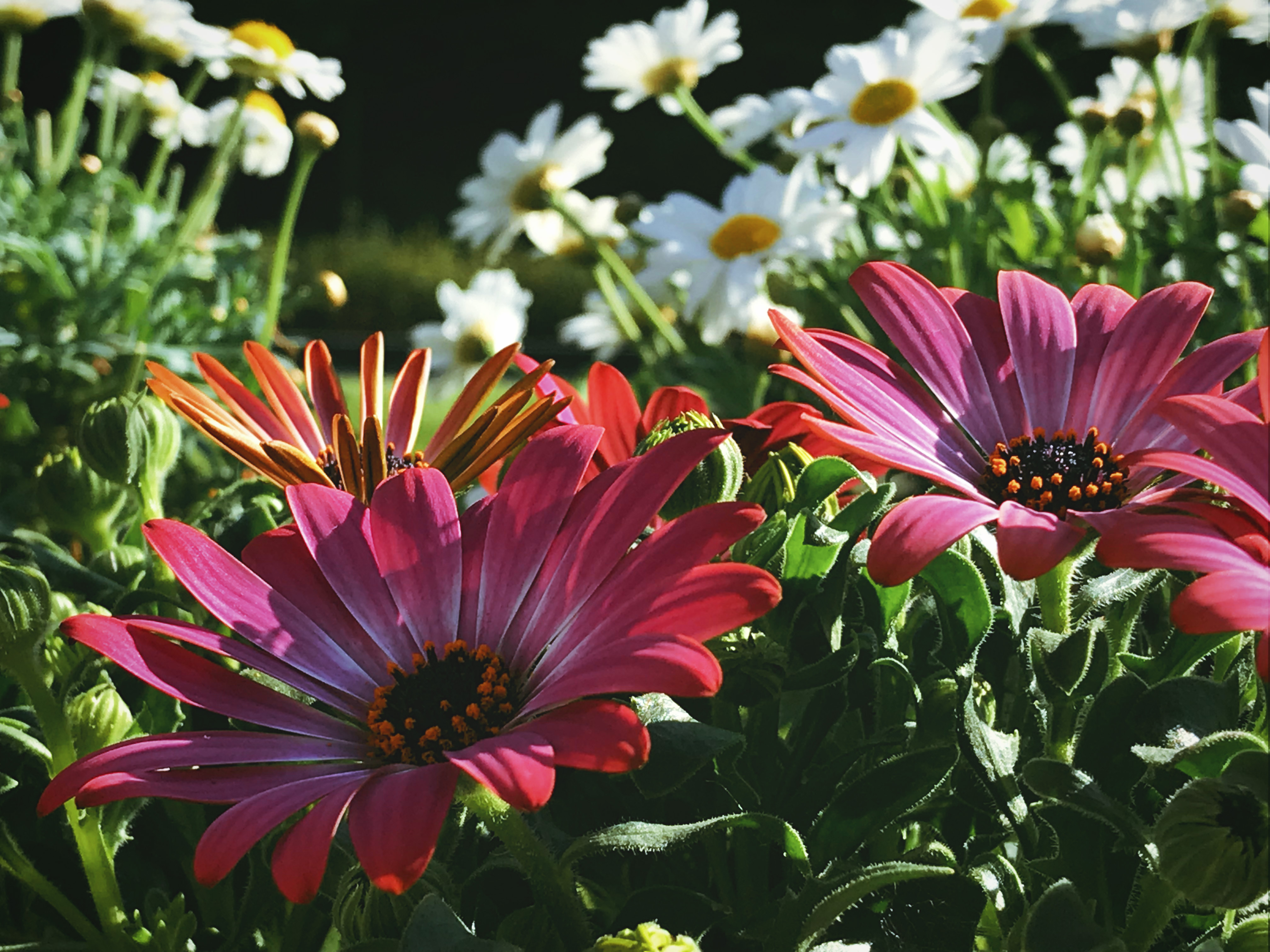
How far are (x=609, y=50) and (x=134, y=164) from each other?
6855mm

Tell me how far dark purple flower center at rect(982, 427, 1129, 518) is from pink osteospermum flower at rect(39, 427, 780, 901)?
0.18 metres

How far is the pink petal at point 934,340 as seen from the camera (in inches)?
21.3

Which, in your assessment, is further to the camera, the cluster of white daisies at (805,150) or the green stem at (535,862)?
the cluster of white daisies at (805,150)

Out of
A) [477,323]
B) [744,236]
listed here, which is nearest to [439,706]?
[744,236]

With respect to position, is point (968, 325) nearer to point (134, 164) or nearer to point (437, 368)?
point (437, 368)

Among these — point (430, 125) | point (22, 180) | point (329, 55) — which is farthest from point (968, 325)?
point (430, 125)

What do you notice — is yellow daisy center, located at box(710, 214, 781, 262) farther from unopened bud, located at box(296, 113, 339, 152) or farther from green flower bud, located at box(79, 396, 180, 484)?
green flower bud, located at box(79, 396, 180, 484)

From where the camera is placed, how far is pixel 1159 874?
418 mm

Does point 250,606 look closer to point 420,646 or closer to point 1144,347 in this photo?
point 420,646

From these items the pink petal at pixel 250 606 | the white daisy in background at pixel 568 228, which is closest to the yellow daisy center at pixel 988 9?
the white daisy in background at pixel 568 228

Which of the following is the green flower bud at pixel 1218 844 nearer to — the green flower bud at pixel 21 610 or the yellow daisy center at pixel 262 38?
the green flower bud at pixel 21 610

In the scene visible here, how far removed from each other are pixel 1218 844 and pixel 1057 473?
209 mm

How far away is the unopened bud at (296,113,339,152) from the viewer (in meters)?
1.36

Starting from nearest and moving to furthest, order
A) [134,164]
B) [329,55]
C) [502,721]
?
[502,721]
[134,164]
[329,55]
